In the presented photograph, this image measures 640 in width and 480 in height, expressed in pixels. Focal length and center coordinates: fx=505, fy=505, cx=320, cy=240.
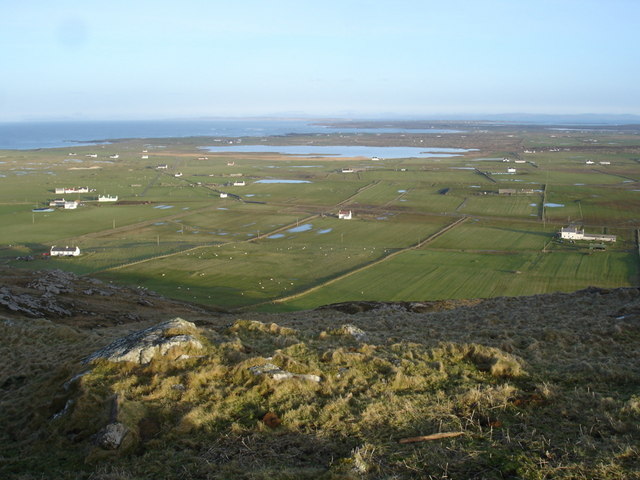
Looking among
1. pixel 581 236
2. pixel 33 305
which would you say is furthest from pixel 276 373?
pixel 581 236

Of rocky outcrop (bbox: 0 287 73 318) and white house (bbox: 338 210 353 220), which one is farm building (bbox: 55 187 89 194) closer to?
white house (bbox: 338 210 353 220)

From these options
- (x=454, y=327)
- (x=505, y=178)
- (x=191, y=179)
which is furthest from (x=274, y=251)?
(x=505, y=178)

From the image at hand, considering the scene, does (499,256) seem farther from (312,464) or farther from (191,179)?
(191,179)

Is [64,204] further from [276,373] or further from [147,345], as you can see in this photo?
[276,373]

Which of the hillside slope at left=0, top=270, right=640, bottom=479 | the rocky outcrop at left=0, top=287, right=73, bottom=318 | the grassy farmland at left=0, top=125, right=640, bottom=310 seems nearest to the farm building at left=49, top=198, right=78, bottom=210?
the grassy farmland at left=0, top=125, right=640, bottom=310

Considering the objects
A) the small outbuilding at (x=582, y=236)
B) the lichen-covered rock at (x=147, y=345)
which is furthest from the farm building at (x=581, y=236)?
the lichen-covered rock at (x=147, y=345)
